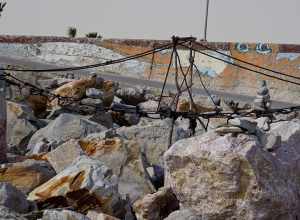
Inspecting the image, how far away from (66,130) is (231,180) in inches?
151

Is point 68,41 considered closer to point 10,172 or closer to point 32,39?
point 32,39

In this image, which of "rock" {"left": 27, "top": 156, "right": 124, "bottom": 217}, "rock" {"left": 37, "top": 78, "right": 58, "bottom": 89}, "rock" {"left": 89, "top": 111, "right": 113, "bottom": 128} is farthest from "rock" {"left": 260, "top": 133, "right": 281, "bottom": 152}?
"rock" {"left": 37, "top": 78, "right": 58, "bottom": 89}

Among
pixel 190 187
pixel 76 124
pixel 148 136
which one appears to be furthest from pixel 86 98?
pixel 190 187

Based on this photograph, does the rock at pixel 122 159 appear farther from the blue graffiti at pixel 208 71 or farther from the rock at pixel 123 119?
the blue graffiti at pixel 208 71

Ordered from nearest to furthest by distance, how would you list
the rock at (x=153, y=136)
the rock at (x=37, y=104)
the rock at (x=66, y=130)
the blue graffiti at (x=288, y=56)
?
the rock at (x=153, y=136)
the rock at (x=66, y=130)
the rock at (x=37, y=104)
the blue graffiti at (x=288, y=56)

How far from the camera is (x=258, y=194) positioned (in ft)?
17.2

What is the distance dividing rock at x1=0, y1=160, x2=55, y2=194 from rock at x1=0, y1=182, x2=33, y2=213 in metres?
0.76

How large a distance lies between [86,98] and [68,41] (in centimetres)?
1052

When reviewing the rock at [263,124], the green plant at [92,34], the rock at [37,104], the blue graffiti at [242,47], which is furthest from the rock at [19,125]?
the green plant at [92,34]

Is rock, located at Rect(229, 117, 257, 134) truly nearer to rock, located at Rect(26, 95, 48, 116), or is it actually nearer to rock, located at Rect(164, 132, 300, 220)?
rock, located at Rect(164, 132, 300, 220)

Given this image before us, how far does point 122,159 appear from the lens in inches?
261

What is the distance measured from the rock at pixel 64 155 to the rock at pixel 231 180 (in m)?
1.33

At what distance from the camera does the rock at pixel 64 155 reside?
6.45m

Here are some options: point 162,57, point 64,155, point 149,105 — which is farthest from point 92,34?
point 64,155
